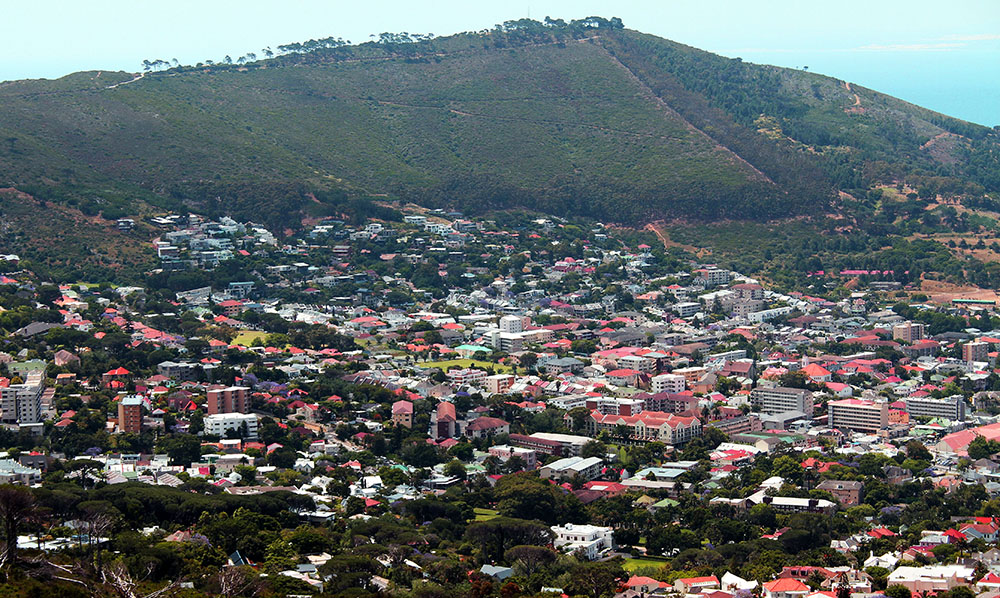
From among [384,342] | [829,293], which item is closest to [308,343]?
[384,342]

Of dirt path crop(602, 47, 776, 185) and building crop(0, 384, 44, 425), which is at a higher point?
dirt path crop(602, 47, 776, 185)

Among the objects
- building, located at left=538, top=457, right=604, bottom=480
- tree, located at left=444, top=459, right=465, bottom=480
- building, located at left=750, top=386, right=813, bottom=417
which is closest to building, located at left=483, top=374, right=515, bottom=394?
building, located at left=750, top=386, right=813, bottom=417

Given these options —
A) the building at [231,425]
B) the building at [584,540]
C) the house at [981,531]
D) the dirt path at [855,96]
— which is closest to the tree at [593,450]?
the building at [584,540]

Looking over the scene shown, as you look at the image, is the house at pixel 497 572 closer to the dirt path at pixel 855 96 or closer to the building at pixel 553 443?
the building at pixel 553 443

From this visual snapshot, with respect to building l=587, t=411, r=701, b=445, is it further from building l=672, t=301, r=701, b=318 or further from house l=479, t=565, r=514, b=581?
building l=672, t=301, r=701, b=318

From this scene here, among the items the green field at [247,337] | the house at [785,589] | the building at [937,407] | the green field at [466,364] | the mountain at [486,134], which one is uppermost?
the mountain at [486,134]

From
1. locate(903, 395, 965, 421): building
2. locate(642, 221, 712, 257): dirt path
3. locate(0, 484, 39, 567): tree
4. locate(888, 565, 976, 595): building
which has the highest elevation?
locate(642, 221, 712, 257): dirt path
